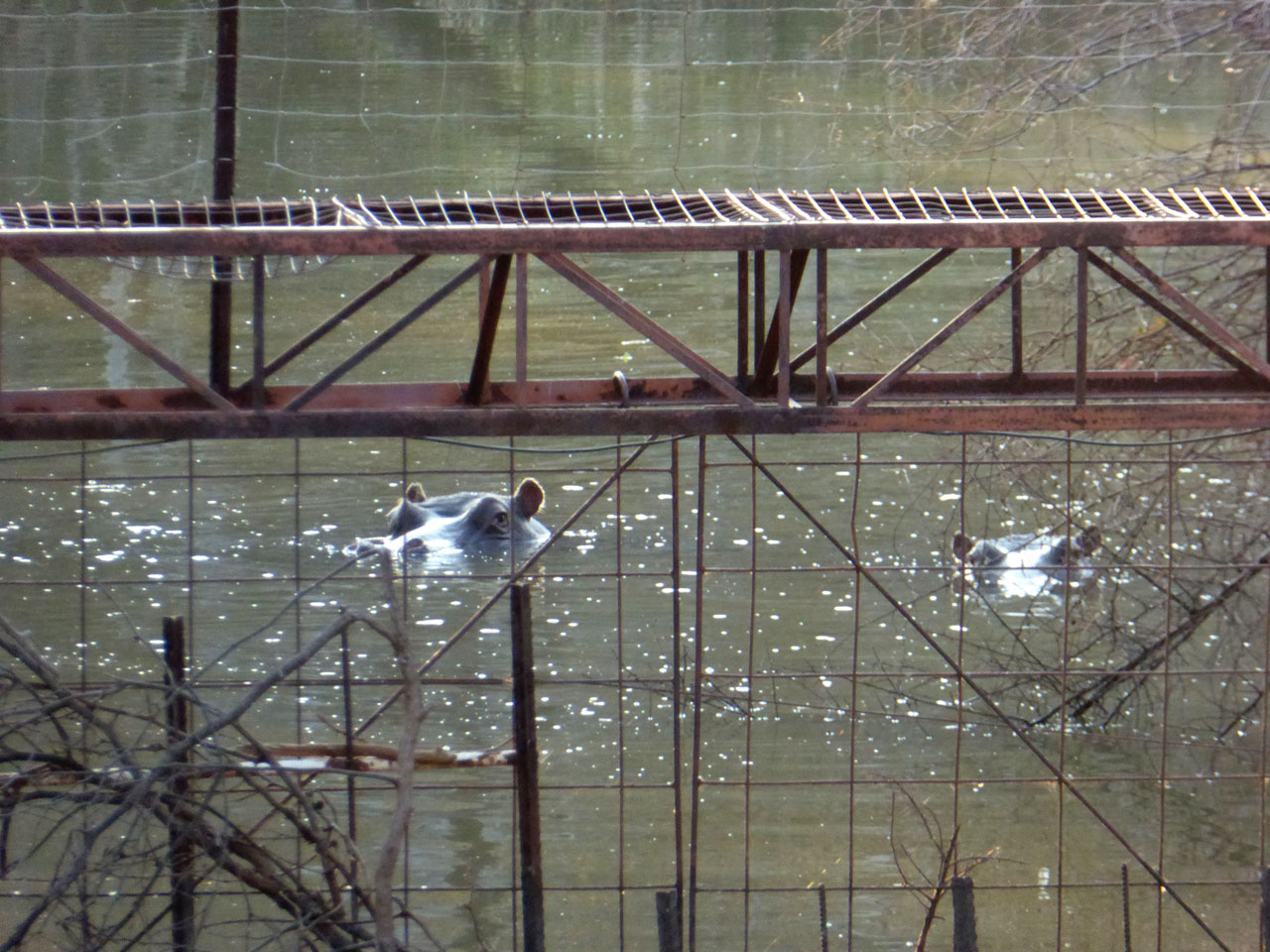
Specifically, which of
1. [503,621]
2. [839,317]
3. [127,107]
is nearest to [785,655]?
[503,621]

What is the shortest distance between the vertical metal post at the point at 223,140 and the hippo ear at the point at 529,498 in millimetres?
8170

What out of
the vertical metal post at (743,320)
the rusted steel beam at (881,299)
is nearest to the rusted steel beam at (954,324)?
the rusted steel beam at (881,299)

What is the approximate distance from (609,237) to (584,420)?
88 centimetres

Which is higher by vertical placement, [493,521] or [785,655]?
[493,521]

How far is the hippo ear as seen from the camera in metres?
15.8

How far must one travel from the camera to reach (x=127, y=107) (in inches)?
727

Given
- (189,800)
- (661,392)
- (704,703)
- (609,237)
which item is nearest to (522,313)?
(609,237)

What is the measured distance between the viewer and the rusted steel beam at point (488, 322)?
23.1ft

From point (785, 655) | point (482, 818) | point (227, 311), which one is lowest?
point (482, 818)

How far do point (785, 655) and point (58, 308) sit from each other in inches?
630

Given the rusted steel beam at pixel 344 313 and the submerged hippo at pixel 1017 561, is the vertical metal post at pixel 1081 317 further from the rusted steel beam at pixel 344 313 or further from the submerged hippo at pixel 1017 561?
the submerged hippo at pixel 1017 561

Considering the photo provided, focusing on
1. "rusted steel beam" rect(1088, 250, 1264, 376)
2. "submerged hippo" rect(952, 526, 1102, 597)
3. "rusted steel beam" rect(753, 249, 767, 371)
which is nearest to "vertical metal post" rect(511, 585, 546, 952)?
"rusted steel beam" rect(753, 249, 767, 371)

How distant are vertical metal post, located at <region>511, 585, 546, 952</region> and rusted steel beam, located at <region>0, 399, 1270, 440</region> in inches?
34.8

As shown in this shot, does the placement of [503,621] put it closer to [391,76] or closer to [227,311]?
[391,76]
